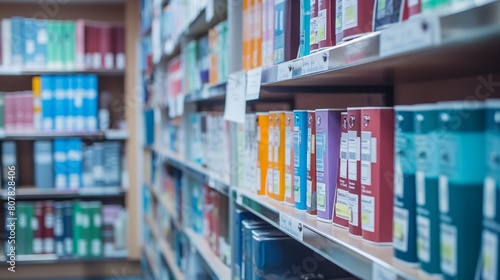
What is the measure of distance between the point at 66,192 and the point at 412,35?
13.0 feet

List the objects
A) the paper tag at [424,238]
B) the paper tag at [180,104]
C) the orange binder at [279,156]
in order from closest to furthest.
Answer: the paper tag at [424,238]
the orange binder at [279,156]
the paper tag at [180,104]

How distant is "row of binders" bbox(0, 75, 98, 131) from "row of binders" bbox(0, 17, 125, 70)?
0.17m

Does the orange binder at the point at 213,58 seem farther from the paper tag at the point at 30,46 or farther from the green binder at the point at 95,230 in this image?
the paper tag at the point at 30,46

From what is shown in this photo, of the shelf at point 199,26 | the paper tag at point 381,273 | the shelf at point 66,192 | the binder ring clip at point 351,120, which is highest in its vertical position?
the shelf at point 199,26

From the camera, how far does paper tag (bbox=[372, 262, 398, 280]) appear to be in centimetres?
72

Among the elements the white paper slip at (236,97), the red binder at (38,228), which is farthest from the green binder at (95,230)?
the white paper slip at (236,97)

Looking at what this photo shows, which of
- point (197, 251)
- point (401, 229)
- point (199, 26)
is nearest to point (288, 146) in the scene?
point (401, 229)

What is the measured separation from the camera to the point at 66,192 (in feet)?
13.9

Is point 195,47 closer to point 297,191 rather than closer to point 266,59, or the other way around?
point 266,59

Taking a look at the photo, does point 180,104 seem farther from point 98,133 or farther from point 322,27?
point 98,133

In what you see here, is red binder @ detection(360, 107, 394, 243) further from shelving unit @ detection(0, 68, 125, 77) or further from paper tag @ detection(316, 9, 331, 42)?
shelving unit @ detection(0, 68, 125, 77)

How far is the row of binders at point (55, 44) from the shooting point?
13.8ft

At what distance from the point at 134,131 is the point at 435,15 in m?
4.03

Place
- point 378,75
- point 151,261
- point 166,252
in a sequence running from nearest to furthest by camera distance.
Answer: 1. point 378,75
2. point 166,252
3. point 151,261
